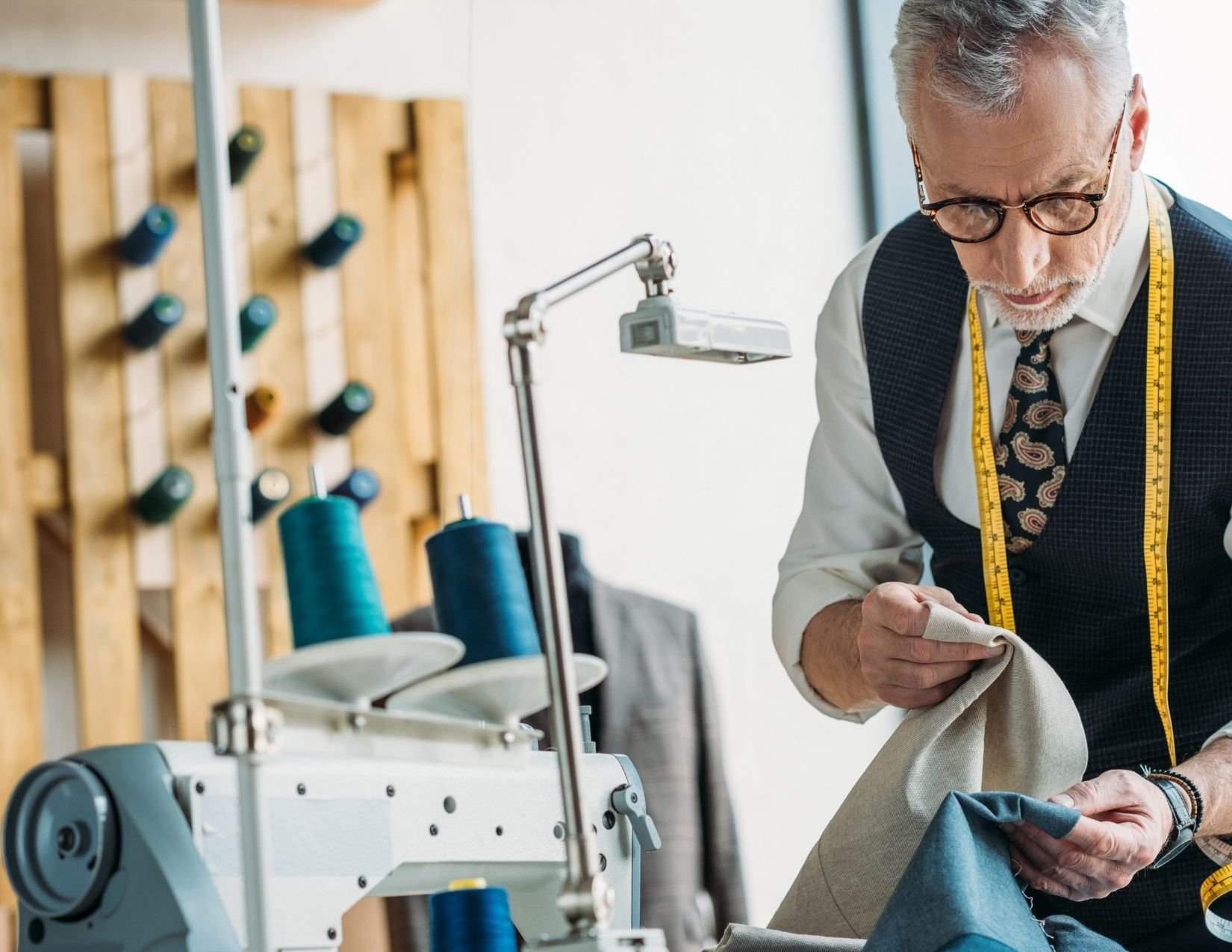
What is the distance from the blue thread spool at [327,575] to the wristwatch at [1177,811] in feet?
2.32

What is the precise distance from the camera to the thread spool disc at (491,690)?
1.18 m

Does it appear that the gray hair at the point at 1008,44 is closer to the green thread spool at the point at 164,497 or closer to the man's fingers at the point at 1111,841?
the man's fingers at the point at 1111,841

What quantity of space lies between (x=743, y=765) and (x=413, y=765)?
8.45ft

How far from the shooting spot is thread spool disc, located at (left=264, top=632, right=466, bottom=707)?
1094mm

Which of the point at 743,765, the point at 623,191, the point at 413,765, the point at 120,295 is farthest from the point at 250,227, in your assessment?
the point at 413,765

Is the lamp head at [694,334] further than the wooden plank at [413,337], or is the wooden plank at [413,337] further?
the wooden plank at [413,337]

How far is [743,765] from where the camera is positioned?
3.79 m

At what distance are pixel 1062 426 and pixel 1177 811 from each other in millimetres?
483

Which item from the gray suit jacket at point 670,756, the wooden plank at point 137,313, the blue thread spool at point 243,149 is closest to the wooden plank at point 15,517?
the wooden plank at point 137,313

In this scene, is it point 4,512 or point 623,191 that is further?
point 623,191

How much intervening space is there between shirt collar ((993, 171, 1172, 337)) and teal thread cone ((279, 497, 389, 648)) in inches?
34.4

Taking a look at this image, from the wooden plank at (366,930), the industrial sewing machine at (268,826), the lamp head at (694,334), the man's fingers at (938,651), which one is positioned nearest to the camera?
the industrial sewing machine at (268,826)

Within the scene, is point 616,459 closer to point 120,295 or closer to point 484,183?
point 484,183

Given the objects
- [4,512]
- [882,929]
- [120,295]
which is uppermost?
[120,295]
